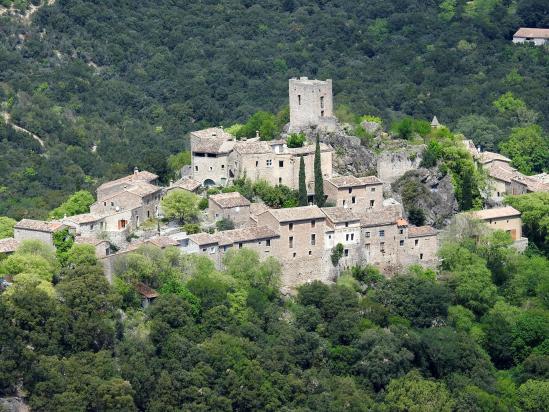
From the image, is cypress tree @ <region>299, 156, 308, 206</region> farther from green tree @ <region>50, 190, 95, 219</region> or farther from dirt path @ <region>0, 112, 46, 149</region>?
dirt path @ <region>0, 112, 46, 149</region>

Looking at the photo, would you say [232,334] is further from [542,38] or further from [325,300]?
[542,38]

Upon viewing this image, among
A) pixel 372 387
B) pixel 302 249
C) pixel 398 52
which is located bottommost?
pixel 372 387

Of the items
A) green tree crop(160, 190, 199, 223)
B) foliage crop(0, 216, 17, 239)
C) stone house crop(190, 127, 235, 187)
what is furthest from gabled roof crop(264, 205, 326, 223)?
foliage crop(0, 216, 17, 239)

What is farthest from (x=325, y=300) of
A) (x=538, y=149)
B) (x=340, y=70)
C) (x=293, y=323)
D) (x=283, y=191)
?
(x=340, y=70)

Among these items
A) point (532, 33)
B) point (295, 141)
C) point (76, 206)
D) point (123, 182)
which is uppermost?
point (532, 33)

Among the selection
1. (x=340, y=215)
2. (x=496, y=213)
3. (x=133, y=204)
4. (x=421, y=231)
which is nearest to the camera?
(x=340, y=215)

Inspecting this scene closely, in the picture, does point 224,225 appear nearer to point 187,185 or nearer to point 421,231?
point 187,185

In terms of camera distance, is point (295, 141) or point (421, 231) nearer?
point (421, 231)

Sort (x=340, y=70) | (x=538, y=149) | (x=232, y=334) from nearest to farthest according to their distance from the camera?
(x=232, y=334) < (x=538, y=149) < (x=340, y=70)

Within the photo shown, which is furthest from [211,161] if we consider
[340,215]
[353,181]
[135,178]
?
[340,215]
